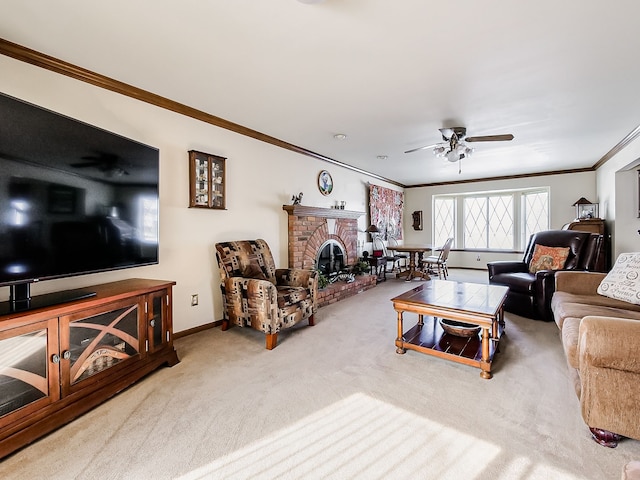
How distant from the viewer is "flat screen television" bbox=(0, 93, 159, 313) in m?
1.52

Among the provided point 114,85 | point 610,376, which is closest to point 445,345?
point 610,376

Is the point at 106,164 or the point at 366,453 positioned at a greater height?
the point at 106,164

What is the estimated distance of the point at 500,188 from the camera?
677cm

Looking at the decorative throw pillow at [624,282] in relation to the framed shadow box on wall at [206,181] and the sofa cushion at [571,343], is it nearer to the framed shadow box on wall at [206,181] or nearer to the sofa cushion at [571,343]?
the sofa cushion at [571,343]

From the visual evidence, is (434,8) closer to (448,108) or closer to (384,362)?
(448,108)

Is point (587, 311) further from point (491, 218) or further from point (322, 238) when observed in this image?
point (491, 218)

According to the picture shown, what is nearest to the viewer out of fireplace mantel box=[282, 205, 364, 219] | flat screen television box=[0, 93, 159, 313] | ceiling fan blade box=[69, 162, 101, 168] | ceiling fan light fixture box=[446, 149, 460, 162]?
flat screen television box=[0, 93, 159, 313]

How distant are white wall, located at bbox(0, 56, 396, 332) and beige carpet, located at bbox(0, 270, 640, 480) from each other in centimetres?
83

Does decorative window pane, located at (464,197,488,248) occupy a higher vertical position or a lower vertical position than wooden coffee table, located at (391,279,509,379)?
higher

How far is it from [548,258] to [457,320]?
2.38 meters

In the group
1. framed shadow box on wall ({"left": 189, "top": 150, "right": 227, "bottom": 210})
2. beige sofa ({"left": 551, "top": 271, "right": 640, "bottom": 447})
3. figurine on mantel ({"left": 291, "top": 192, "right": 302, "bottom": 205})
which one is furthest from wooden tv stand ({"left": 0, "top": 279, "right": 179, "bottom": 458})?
beige sofa ({"left": 551, "top": 271, "right": 640, "bottom": 447})

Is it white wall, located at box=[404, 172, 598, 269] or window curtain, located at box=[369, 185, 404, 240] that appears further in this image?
window curtain, located at box=[369, 185, 404, 240]

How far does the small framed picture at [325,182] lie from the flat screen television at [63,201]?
2.88 m

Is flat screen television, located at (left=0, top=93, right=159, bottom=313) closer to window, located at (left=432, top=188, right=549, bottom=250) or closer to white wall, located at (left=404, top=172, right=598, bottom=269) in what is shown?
white wall, located at (left=404, top=172, right=598, bottom=269)
